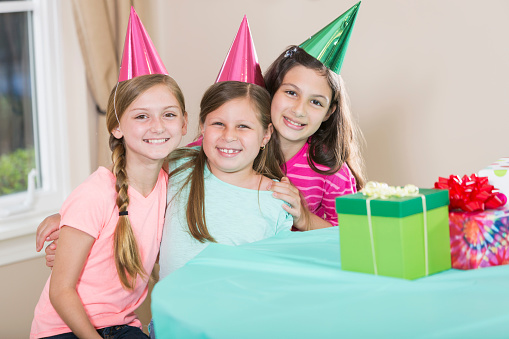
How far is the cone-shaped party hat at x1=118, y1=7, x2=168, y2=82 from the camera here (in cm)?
160

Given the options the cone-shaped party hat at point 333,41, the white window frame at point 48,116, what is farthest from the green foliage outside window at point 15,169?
the cone-shaped party hat at point 333,41

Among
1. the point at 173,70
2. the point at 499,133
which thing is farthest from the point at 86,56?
the point at 499,133

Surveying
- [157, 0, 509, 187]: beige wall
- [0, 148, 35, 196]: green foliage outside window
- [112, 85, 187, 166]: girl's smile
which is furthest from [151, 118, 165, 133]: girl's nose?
[0, 148, 35, 196]: green foliage outside window

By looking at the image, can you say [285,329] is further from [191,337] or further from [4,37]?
[4,37]

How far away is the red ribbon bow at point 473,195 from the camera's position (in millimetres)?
1002

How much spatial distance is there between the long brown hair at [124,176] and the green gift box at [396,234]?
0.68 meters

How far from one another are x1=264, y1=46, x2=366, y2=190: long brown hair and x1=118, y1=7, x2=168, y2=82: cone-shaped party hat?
444 millimetres

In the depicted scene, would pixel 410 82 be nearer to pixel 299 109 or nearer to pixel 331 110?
pixel 331 110

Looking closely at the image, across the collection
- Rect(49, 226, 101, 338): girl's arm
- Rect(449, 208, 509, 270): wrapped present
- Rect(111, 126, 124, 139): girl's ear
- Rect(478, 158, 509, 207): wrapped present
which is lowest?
Rect(49, 226, 101, 338): girl's arm

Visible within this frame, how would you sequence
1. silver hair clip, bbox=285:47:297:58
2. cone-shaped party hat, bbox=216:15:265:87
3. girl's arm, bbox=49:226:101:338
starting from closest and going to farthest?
girl's arm, bbox=49:226:101:338 < cone-shaped party hat, bbox=216:15:265:87 < silver hair clip, bbox=285:47:297:58

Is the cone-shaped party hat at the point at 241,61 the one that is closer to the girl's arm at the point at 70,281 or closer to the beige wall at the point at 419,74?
the girl's arm at the point at 70,281

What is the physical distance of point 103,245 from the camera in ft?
4.98

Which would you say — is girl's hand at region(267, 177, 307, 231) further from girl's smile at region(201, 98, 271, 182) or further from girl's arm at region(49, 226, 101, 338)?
girl's arm at region(49, 226, 101, 338)

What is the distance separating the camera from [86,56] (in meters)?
2.54
